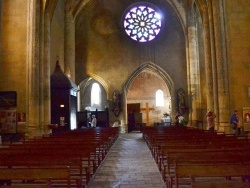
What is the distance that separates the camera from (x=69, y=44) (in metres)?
28.5

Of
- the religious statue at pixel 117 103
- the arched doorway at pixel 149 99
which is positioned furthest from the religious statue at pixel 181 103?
the arched doorway at pixel 149 99

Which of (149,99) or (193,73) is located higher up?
(193,73)

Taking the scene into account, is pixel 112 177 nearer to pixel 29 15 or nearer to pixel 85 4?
pixel 29 15

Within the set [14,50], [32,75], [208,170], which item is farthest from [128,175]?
[14,50]

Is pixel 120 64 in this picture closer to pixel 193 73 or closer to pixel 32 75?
pixel 193 73

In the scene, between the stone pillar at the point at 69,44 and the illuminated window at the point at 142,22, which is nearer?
the stone pillar at the point at 69,44

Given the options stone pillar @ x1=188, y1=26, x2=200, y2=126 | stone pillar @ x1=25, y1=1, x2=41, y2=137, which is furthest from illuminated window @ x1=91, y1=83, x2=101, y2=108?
stone pillar @ x1=25, y1=1, x2=41, y2=137

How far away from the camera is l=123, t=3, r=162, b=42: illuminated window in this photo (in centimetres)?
3173

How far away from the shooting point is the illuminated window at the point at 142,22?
31.7 meters

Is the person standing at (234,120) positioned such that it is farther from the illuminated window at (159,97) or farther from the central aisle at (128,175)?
the illuminated window at (159,97)

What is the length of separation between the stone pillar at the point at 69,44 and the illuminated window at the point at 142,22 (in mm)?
5486

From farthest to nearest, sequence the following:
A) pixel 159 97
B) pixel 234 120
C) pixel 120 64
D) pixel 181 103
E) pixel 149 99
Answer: pixel 159 97, pixel 149 99, pixel 120 64, pixel 181 103, pixel 234 120

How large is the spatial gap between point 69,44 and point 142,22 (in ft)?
25.7

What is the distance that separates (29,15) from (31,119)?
5777mm
